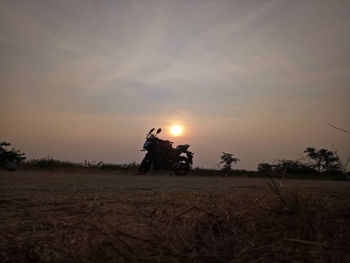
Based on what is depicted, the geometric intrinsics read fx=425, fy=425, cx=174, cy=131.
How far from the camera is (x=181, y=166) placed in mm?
19359

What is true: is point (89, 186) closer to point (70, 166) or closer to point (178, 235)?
point (178, 235)

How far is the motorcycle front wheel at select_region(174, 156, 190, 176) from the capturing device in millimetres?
19269

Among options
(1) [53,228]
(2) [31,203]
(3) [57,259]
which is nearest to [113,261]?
(3) [57,259]

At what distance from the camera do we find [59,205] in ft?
12.5

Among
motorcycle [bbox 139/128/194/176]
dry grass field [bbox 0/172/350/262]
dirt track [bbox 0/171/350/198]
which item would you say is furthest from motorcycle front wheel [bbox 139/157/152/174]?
dry grass field [bbox 0/172/350/262]

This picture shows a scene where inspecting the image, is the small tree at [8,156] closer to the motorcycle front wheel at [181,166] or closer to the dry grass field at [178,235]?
the motorcycle front wheel at [181,166]

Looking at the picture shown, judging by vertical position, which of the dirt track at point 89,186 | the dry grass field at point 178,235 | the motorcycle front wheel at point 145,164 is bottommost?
the dry grass field at point 178,235

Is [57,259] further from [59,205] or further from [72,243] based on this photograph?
[59,205]

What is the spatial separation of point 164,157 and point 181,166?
878mm

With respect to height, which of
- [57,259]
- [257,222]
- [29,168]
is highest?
[29,168]

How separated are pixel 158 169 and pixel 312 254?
1751 cm

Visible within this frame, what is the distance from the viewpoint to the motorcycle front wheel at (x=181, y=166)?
1927 centimetres

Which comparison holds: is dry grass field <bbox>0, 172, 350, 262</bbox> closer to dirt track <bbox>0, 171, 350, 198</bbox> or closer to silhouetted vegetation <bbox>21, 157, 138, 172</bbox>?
dirt track <bbox>0, 171, 350, 198</bbox>

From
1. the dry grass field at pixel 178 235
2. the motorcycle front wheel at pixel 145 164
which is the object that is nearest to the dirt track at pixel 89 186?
the dry grass field at pixel 178 235
